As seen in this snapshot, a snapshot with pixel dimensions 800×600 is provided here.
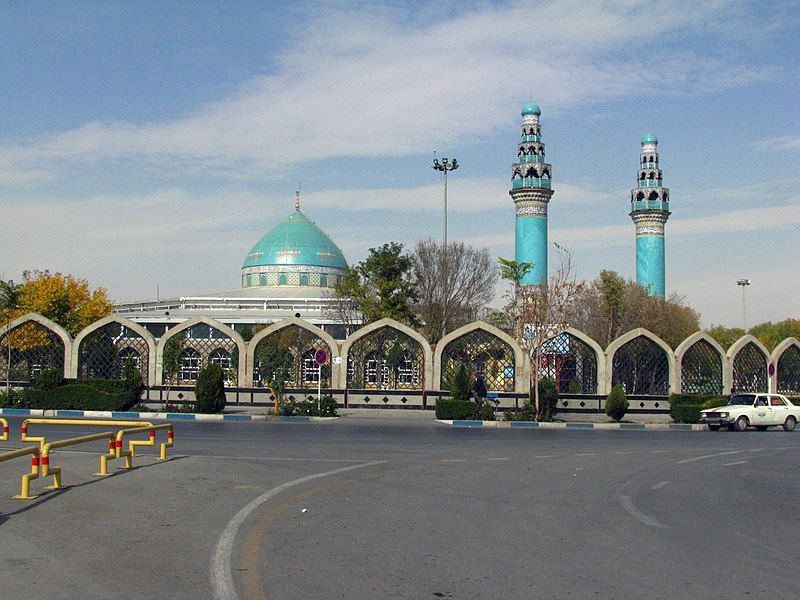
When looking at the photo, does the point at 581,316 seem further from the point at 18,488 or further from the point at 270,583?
the point at 270,583

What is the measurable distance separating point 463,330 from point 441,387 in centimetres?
228

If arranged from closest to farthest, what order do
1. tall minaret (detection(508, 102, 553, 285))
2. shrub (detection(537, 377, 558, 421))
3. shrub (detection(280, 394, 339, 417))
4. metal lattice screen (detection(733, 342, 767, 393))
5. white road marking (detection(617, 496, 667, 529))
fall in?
white road marking (detection(617, 496, 667, 529)) → shrub (detection(280, 394, 339, 417)) → shrub (detection(537, 377, 558, 421)) → metal lattice screen (detection(733, 342, 767, 393)) → tall minaret (detection(508, 102, 553, 285))

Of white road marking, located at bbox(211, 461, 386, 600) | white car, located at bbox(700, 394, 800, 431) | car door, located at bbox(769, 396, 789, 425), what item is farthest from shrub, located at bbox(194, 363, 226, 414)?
white road marking, located at bbox(211, 461, 386, 600)

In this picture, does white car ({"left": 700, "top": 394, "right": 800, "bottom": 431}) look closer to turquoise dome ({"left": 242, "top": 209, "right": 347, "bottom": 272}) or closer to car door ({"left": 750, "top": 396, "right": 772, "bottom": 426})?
car door ({"left": 750, "top": 396, "right": 772, "bottom": 426})

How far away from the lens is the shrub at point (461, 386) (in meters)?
31.7

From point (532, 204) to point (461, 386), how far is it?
130 feet

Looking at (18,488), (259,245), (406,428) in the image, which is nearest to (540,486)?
(18,488)

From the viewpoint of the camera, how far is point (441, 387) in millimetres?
35344

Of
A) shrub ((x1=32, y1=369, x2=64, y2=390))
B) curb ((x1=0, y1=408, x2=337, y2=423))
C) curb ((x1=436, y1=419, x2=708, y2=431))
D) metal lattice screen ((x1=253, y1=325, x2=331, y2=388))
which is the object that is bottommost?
curb ((x1=436, y1=419, x2=708, y2=431))

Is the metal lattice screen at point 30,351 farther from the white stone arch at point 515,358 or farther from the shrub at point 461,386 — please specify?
the shrub at point 461,386

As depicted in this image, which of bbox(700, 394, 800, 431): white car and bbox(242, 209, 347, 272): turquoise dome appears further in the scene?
bbox(242, 209, 347, 272): turquoise dome

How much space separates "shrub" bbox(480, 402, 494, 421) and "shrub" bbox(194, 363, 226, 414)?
8477 mm

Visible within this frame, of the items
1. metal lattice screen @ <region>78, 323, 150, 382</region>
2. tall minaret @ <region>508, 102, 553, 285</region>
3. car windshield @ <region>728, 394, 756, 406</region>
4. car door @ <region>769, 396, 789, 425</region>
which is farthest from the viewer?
tall minaret @ <region>508, 102, 553, 285</region>

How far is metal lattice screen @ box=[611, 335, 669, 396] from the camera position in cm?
3597
